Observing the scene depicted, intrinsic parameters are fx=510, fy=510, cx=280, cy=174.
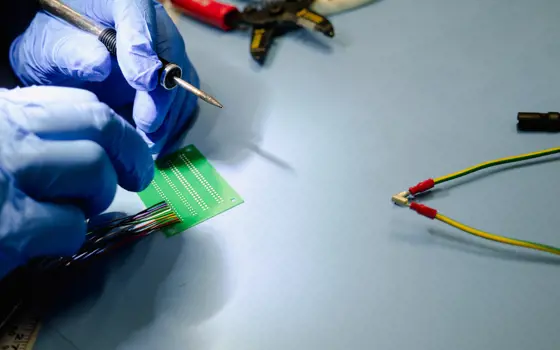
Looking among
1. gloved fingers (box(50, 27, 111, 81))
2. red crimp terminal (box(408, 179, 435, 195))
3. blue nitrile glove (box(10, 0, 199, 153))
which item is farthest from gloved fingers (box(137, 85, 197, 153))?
red crimp terminal (box(408, 179, 435, 195))

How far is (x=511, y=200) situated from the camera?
2.83ft

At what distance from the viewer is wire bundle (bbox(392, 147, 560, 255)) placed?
0.78 meters

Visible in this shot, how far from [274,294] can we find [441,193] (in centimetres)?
34

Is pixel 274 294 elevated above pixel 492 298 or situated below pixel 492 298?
below

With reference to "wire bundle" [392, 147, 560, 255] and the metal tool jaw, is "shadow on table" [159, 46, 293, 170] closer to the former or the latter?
the metal tool jaw

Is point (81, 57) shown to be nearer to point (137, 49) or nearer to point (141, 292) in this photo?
point (137, 49)

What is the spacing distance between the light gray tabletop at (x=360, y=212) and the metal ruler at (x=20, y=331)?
0.06 feet

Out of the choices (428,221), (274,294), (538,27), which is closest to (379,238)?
(428,221)

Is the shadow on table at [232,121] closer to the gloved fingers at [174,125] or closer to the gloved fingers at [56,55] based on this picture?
the gloved fingers at [174,125]

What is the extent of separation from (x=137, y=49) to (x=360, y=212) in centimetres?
49

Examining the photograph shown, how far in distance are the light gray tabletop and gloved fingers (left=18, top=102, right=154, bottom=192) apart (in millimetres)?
141

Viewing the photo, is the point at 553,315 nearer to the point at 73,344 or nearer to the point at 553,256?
the point at 553,256

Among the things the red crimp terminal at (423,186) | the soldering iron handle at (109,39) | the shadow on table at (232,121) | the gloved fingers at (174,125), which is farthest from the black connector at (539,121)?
the soldering iron handle at (109,39)

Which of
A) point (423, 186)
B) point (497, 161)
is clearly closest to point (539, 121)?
point (497, 161)
